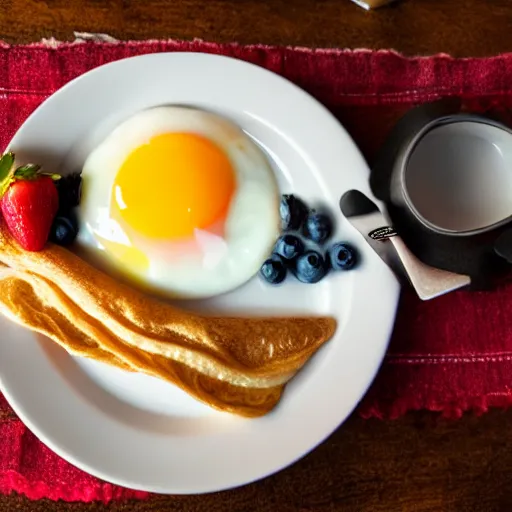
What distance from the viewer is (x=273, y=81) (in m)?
1.34

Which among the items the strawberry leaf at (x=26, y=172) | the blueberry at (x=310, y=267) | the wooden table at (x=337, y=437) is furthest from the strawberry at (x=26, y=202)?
the blueberry at (x=310, y=267)

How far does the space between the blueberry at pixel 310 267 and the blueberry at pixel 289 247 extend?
15 mm

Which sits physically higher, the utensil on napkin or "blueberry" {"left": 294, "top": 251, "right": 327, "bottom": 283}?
the utensil on napkin

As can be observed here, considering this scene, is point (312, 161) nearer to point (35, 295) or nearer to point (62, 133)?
point (62, 133)

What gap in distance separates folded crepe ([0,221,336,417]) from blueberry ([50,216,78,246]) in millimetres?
22

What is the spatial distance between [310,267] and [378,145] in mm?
315

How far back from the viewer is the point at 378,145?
142cm

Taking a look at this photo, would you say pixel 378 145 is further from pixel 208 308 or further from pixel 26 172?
pixel 26 172

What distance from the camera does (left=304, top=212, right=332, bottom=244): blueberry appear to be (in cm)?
131

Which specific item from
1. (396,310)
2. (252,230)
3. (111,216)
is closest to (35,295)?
(111,216)

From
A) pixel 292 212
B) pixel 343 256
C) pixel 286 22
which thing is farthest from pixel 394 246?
pixel 286 22

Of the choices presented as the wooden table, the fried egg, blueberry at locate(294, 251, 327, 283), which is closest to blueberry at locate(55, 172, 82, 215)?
the fried egg

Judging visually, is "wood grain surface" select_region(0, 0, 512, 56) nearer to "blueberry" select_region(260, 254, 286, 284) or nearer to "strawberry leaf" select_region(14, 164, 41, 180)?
"strawberry leaf" select_region(14, 164, 41, 180)

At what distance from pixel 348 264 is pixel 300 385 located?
253 millimetres
